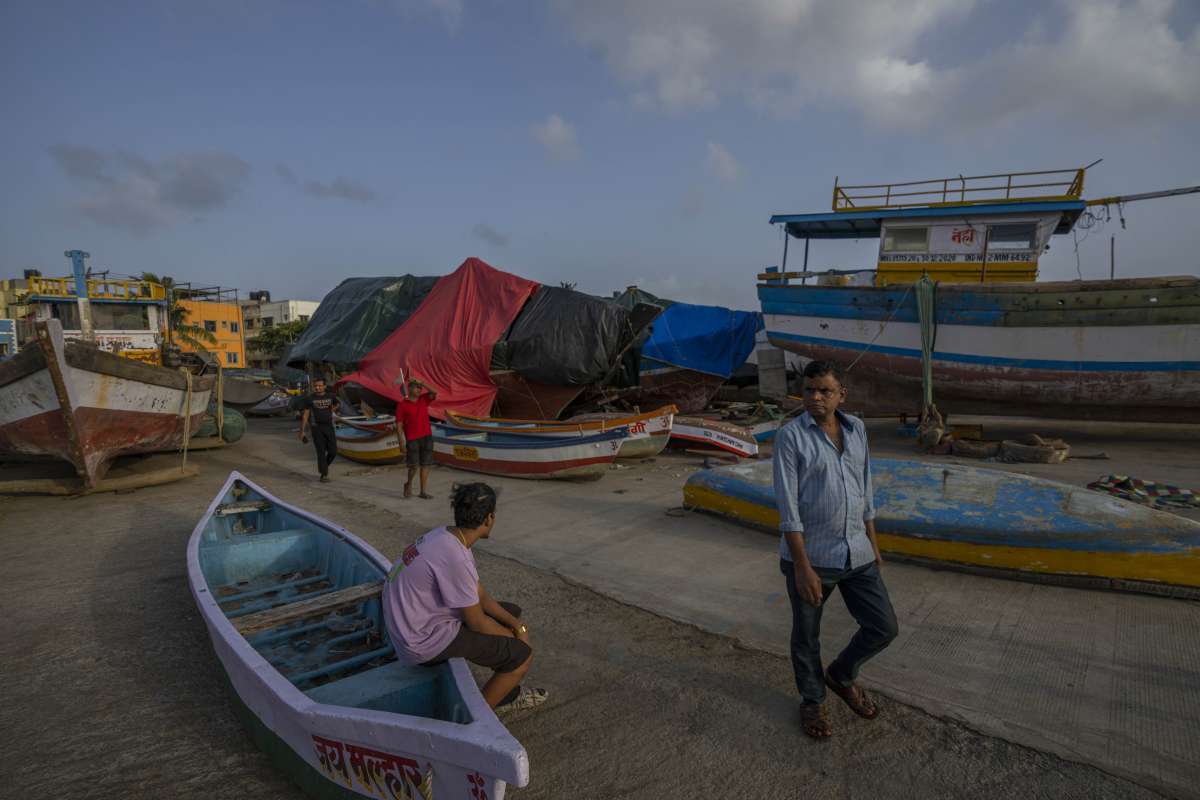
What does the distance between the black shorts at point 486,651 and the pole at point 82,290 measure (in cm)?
1507

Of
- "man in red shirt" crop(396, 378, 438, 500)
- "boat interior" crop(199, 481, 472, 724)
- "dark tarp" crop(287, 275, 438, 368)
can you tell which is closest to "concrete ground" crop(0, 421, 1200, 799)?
"boat interior" crop(199, 481, 472, 724)

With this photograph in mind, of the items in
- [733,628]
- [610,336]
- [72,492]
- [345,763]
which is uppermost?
[610,336]

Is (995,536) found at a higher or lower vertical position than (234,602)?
higher

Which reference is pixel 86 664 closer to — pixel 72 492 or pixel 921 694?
pixel 921 694

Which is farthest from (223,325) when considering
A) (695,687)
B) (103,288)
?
(695,687)

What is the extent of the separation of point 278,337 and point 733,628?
52832mm

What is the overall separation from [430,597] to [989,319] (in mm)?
12159

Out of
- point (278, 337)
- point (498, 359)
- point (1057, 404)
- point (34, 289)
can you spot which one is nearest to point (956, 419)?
point (1057, 404)

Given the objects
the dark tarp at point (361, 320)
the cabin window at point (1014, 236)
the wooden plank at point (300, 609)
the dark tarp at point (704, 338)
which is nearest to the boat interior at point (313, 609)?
the wooden plank at point (300, 609)

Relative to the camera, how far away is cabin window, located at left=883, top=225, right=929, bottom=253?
1375 cm

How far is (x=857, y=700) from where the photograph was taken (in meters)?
3.02

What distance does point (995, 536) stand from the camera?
15.4ft

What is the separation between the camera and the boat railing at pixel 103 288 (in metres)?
13.7

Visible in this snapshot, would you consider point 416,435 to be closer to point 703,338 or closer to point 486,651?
point 486,651
